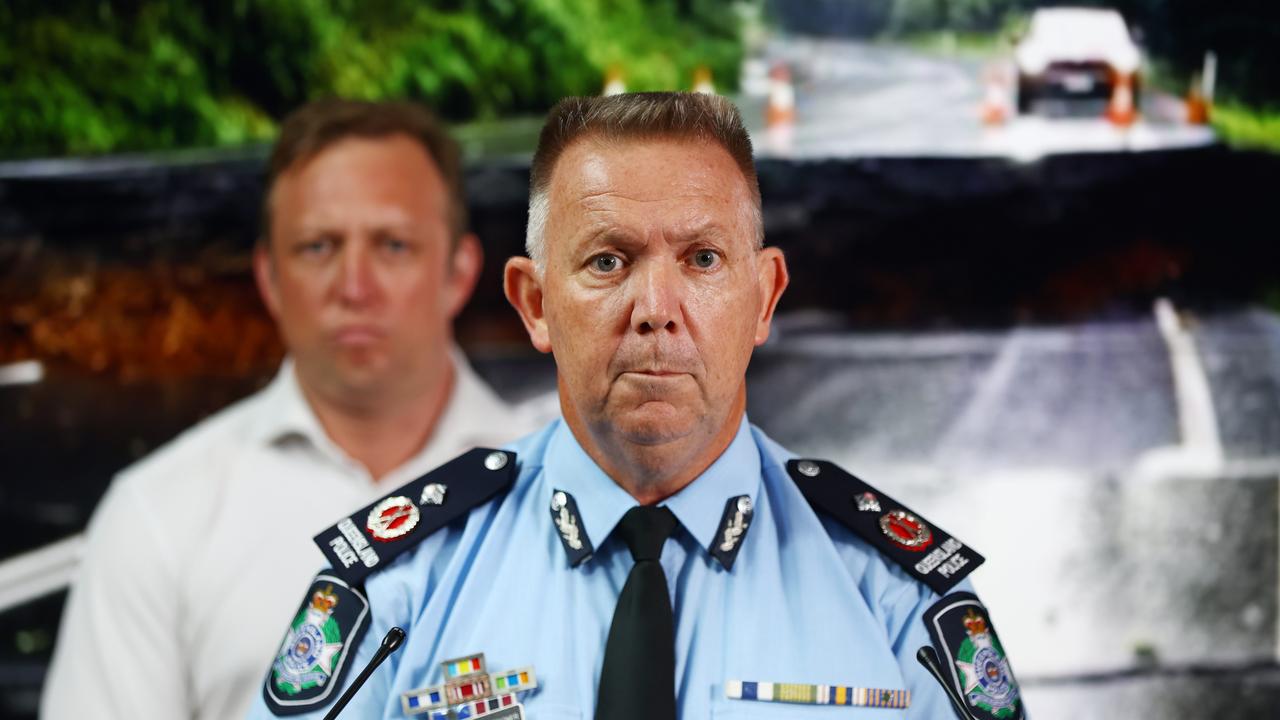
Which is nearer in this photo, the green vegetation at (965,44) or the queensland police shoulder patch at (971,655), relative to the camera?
the queensland police shoulder patch at (971,655)

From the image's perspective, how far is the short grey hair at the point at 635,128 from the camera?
1.29 meters

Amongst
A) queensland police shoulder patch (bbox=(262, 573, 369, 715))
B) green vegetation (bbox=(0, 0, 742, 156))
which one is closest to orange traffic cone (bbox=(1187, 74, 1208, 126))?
green vegetation (bbox=(0, 0, 742, 156))

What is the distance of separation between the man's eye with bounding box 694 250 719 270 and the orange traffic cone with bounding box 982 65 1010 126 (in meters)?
2.50

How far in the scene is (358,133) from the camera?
9.04 ft

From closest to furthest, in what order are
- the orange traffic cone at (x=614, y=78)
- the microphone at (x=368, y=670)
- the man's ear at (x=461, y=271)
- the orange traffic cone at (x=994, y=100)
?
1. the microphone at (x=368, y=670)
2. the man's ear at (x=461, y=271)
3. the orange traffic cone at (x=614, y=78)
4. the orange traffic cone at (x=994, y=100)

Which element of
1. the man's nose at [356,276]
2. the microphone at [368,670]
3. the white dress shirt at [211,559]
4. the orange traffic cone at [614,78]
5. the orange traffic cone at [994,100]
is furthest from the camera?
the orange traffic cone at [994,100]

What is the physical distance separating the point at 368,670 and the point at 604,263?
20.1 inches

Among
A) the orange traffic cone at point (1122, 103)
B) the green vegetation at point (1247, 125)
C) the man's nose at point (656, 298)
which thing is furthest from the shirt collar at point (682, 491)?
the green vegetation at point (1247, 125)

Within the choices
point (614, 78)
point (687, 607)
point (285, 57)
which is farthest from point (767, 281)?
point (285, 57)

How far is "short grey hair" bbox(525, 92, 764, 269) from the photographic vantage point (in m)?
1.29

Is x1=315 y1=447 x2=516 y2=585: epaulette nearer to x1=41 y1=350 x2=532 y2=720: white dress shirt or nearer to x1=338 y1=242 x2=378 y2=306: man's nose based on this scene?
x1=41 y1=350 x2=532 y2=720: white dress shirt

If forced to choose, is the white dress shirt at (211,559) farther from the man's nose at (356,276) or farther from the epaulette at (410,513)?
the epaulette at (410,513)

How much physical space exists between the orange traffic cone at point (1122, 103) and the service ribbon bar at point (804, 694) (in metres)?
2.64

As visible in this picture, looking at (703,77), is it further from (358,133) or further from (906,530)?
(906,530)
